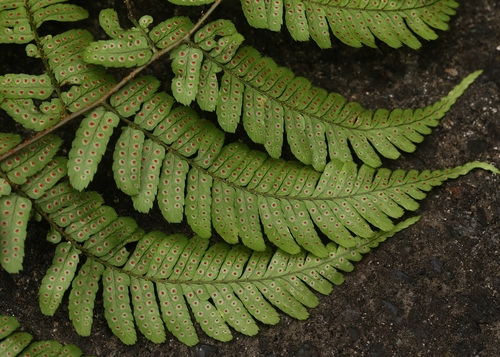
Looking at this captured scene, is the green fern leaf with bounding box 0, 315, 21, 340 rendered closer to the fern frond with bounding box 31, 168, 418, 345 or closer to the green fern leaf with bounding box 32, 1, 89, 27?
the fern frond with bounding box 31, 168, 418, 345

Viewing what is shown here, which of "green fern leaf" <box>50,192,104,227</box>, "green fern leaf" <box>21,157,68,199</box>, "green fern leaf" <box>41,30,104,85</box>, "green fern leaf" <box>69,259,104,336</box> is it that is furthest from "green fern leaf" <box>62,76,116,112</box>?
"green fern leaf" <box>69,259,104,336</box>

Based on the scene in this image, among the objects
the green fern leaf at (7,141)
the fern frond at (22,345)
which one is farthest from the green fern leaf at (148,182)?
the fern frond at (22,345)

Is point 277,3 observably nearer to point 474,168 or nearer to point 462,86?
point 462,86

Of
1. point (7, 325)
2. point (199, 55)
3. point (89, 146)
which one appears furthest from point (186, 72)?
point (7, 325)

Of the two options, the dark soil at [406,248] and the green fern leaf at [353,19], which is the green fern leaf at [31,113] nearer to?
the dark soil at [406,248]

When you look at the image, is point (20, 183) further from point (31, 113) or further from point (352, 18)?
point (352, 18)
